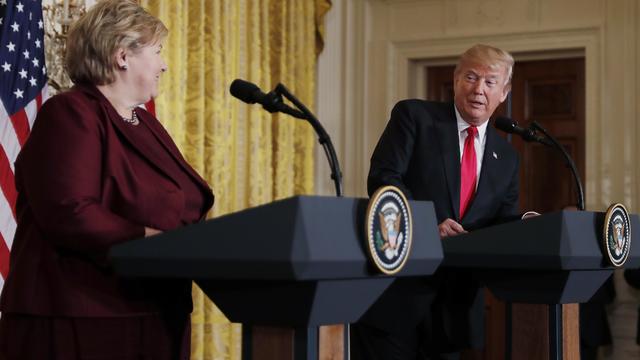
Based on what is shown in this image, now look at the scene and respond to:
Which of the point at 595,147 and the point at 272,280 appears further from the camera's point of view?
the point at 595,147

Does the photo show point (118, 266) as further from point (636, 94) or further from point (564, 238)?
point (636, 94)

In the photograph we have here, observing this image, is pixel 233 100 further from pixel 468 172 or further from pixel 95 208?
pixel 95 208

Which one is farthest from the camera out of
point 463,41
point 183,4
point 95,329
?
point 463,41

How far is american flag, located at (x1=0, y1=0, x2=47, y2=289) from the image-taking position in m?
4.41

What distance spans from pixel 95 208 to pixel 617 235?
1676 millimetres

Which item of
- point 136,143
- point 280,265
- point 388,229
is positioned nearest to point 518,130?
point 388,229

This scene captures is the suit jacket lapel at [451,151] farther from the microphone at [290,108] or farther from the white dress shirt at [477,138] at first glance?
the microphone at [290,108]

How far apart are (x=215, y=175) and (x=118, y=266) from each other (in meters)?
4.37

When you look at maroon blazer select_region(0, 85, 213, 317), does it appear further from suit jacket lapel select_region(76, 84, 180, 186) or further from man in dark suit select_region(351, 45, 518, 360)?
man in dark suit select_region(351, 45, 518, 360)

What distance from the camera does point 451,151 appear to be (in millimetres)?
3547

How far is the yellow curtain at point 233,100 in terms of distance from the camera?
237 inches

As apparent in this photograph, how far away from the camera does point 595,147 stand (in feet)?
22.5

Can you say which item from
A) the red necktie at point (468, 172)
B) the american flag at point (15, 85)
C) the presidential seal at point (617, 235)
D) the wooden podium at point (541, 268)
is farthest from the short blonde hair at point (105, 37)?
the american flag at point (15, 85)

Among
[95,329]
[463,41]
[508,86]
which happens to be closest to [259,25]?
[463,41]
